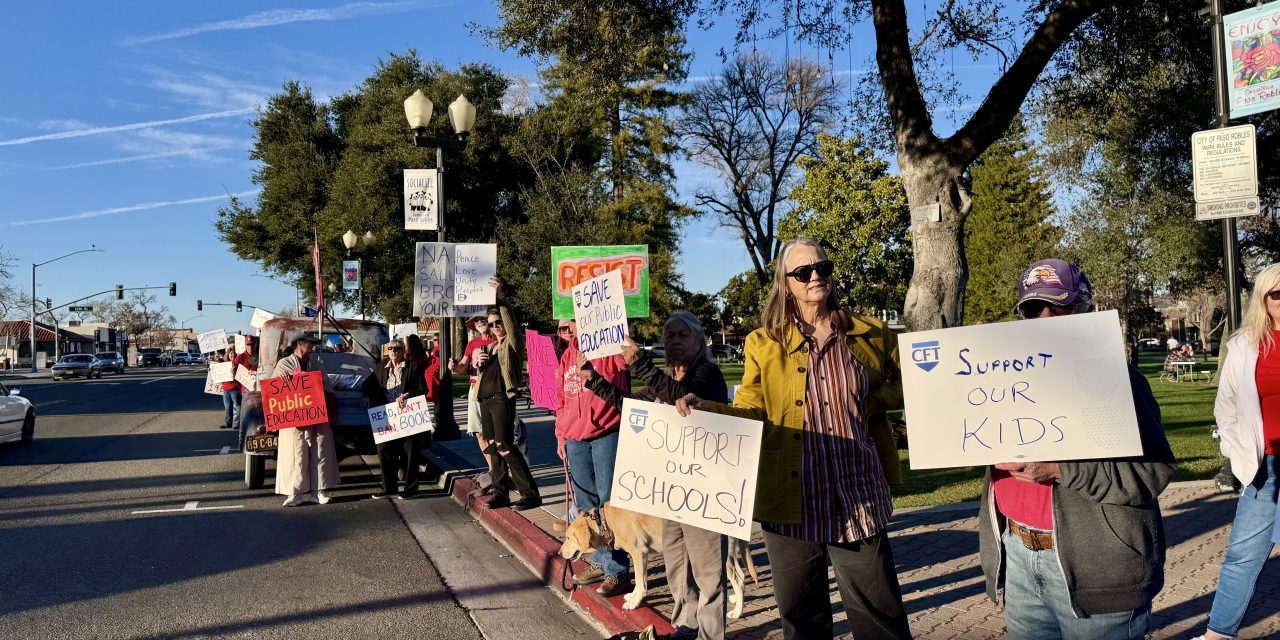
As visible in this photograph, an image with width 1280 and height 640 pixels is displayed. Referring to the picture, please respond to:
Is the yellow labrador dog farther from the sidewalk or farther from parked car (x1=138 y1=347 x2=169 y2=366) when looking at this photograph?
parked car (x1=138 y1=347 x2=169 y2=366)

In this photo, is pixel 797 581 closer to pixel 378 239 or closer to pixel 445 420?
pixel 445 420

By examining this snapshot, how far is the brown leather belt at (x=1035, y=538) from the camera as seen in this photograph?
2.78 m

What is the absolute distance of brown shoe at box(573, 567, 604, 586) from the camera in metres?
6.01

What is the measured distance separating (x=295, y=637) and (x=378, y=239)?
89.4 ft

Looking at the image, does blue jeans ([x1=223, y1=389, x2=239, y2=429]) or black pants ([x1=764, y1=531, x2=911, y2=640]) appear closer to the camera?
black pants ([x1=764, y1=531, x2=911, y2=640])

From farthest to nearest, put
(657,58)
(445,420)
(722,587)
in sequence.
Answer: (657,58), (445,420), (722,587)

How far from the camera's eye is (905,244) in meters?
41.9

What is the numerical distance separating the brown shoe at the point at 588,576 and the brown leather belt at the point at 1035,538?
142 inches

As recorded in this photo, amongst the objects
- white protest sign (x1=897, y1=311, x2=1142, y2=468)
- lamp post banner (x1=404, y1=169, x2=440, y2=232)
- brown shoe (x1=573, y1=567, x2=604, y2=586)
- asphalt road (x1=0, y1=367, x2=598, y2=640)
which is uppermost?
lamp post banner (x1=404, y1=169, x2=440, y2=232)

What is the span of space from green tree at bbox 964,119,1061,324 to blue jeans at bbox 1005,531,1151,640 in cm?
5337

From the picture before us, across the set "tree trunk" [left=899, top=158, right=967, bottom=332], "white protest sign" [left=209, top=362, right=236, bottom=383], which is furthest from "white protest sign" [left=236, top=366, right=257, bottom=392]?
"tree trunk" [left=899, top=158, right=967, bottom=332]

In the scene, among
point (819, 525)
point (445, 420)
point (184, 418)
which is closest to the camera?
point (819, 525)

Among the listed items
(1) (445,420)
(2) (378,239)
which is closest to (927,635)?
(1) (445,420)

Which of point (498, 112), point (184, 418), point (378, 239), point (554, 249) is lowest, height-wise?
point (184, 418)
